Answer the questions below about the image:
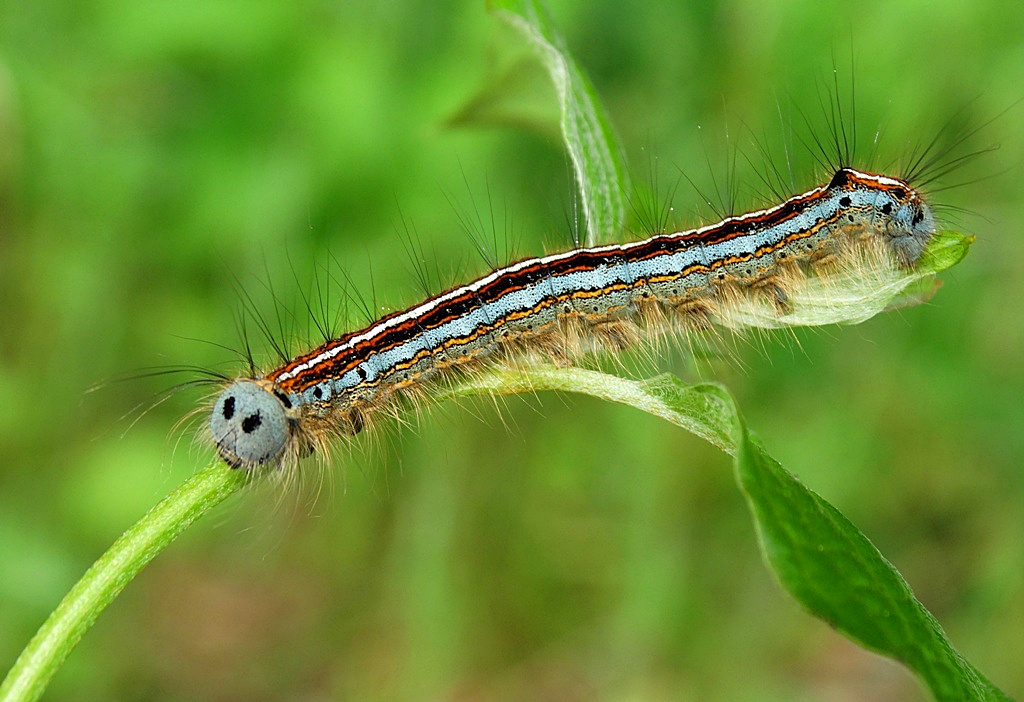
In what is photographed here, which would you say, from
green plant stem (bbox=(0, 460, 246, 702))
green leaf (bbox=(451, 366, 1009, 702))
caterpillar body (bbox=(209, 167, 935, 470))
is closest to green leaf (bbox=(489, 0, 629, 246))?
caterpillar body (bbox=(209, 167, 935, 470))

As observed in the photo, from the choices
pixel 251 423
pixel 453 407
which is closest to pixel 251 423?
pixel 251 423

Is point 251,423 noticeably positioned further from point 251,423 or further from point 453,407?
point 453,407

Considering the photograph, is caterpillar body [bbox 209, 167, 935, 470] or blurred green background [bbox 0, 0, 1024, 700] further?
blurred green background [bbox 0, 0, 1024, 700]

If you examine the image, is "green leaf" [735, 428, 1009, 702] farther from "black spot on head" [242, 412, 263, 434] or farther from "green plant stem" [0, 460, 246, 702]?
"black spot on head" [242, 412, 263, 434]

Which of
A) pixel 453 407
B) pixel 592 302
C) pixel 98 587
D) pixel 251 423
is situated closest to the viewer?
pixel 98 587

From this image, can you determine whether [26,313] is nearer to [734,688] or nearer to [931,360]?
[734,688]

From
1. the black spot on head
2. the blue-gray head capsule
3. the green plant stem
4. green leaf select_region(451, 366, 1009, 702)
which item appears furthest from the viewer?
the black spot on head

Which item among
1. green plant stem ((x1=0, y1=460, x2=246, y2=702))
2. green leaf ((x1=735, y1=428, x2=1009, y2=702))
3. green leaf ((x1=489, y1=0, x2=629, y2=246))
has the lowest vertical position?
green leaf ((x1=735, y1=428, x2=1009, y2=702))
